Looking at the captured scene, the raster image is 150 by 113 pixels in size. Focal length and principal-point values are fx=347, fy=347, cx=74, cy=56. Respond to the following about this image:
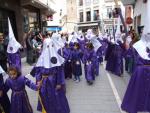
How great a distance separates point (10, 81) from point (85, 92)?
150 inches

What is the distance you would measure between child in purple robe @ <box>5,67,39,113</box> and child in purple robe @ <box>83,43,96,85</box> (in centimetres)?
484

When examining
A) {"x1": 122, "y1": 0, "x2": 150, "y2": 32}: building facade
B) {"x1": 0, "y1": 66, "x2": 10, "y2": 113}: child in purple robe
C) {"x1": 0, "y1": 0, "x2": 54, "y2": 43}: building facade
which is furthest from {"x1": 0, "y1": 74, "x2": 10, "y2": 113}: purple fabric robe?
{"x1": 0, "y1": 0, "x2": 54, "y2": 43}: building facade

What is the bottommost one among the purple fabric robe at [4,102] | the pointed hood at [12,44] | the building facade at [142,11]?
the purple fabric robe at [4,102]

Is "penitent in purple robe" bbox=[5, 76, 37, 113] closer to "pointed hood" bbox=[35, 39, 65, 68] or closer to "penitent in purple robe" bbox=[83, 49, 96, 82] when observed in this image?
"pointed hood" bbox=[35, 39, 65, 68]

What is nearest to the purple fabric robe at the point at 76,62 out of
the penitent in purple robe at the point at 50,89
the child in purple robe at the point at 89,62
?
the child in purple robe at the point at 89,62

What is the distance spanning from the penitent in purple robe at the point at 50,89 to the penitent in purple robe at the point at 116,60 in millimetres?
6779

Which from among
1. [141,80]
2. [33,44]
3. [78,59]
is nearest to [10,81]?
[141,80]

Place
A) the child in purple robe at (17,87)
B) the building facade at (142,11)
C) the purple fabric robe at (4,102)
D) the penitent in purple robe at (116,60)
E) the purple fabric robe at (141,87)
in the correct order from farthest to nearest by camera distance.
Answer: the building facade at (142,11)
the penitent in purple robe at (116,60)
the purple fabric robe at (141,87)
the purple fabric robe at (4,102)
the child in purple robe at (17,87)

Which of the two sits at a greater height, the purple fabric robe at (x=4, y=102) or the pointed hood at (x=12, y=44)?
the pointed hood at (x=12, y=44)

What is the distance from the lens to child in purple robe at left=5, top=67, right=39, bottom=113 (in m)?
6.99

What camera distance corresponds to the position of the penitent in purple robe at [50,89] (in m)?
7.09

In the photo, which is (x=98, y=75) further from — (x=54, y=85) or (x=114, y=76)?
(x=54, y=85)

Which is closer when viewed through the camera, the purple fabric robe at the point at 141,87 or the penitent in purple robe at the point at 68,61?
the purple fabric robe at the point at 141,87

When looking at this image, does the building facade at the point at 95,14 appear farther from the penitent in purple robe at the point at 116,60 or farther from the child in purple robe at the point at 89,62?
the child in purple robe at the point at 89,62
